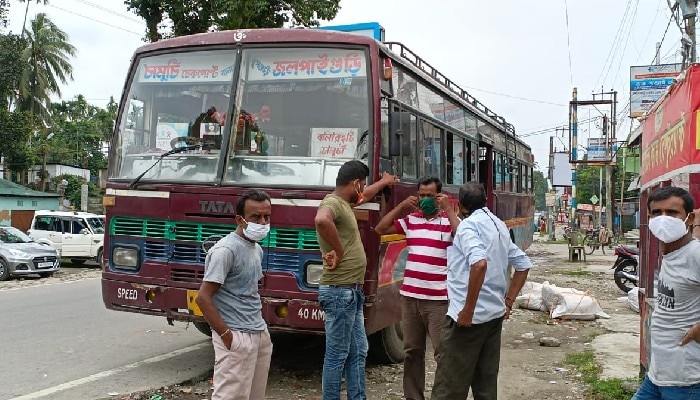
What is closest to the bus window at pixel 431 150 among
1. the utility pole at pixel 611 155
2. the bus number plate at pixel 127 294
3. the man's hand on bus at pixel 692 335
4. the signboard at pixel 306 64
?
the signboard at pixel 306 64

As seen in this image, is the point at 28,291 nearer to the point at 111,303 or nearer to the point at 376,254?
the point at 111,303

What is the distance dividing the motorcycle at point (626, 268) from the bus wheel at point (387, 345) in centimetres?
816

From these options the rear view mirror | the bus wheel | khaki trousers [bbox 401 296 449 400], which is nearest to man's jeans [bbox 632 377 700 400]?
khaki trousers [bbox 401 296 449 400]

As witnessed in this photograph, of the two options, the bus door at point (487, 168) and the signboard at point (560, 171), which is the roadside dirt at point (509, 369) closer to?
the bus door at point (487, 168)

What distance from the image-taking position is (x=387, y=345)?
7.07 m

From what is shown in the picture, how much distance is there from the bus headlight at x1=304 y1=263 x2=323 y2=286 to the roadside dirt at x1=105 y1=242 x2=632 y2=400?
1054mm

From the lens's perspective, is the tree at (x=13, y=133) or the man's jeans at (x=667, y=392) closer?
the man's jeans at (x=667, y=392)

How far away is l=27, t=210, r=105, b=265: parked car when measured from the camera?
20062 mm

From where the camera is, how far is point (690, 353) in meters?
3.44

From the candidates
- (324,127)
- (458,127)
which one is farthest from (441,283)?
(458,127)

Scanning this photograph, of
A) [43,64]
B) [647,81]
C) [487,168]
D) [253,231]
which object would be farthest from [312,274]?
[43,64]

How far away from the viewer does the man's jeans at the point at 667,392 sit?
11.2 feet

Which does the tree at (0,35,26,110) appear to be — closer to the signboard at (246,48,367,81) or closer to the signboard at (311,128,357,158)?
the signboard at (246,48,367,81)

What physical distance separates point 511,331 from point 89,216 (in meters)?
15.1
